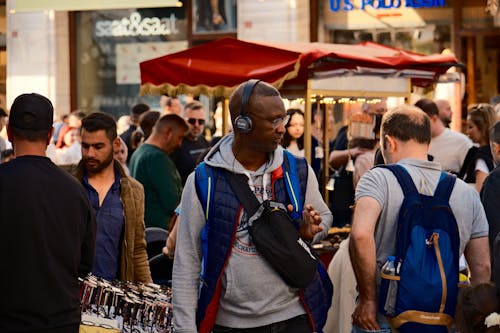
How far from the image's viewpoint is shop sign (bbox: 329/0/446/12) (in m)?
18.2

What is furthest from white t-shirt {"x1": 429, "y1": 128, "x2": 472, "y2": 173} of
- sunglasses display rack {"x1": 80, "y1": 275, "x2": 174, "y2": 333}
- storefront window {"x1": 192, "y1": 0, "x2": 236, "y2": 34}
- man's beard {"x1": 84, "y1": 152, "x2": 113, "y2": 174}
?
storefront window {"x1": 192, "y1": 0, "x2": 236, "y2": 34}

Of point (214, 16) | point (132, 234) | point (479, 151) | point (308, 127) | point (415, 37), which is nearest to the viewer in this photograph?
point (132, 234)

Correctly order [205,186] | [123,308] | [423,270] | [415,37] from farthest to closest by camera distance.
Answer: [415,37]
[123,308]
[423,270]
[205,186]

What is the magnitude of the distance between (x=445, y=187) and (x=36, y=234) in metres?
1.99

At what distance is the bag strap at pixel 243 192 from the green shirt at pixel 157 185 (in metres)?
4.81

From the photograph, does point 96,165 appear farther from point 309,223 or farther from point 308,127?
point 308,127

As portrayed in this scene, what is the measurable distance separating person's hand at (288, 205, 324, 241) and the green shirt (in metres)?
4.86

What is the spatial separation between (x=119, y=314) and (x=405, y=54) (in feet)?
20.6

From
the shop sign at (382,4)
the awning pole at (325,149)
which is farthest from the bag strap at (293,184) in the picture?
the shop sign at (382,4)

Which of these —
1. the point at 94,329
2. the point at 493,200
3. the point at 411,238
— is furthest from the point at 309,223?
the point at 493,200

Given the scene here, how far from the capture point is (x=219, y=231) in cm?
471

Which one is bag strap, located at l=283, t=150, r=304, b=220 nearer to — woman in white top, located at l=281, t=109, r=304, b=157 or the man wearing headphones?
the man wearing headphones

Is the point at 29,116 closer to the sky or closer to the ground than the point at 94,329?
closer to the sky

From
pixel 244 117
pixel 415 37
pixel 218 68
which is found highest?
pixel 415 37
